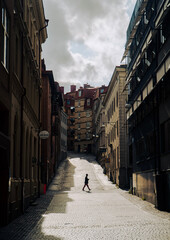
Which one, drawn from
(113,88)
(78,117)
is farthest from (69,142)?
(113,88)

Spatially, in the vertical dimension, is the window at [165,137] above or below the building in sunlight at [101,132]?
below

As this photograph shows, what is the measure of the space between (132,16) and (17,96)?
1752 cm

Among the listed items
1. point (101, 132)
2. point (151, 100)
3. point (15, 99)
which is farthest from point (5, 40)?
point (101, 132)

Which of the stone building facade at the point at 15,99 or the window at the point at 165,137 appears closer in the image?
the stone building facade at the point at 15,99

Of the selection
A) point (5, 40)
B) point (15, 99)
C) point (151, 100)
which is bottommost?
point (15, 99)

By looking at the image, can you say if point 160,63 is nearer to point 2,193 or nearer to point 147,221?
point 147,221

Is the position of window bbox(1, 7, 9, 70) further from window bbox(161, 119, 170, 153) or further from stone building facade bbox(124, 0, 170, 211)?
window bbox(161, 119, 170, 153)

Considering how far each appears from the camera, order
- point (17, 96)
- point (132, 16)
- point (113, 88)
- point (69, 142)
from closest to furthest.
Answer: point (17, 96) → point (132, 16) → point (113, 88) → point (69, 142)

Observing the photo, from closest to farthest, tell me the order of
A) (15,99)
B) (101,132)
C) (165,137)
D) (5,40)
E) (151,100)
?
(5,40), (15,99), (165,137), (151,100), (101,132)

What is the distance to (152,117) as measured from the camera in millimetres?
26375

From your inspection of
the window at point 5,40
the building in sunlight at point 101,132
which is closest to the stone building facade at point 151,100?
the window at point 5,40

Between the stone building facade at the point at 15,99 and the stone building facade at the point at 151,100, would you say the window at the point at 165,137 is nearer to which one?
the stone building facade at the point at 151,100

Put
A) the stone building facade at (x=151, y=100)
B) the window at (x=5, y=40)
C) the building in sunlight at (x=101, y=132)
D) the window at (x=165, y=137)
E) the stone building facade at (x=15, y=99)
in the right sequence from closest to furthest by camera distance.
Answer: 1. the window at (x=5, y=40)
2. the stone building facade at (x=15, y=99)
3. the window at (x=165, y=137)
4. the stone building facade at (x=151, y=100)
5. the building in sunlight at (x=101, y=132)

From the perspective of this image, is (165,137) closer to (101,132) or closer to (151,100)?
(151,100)
